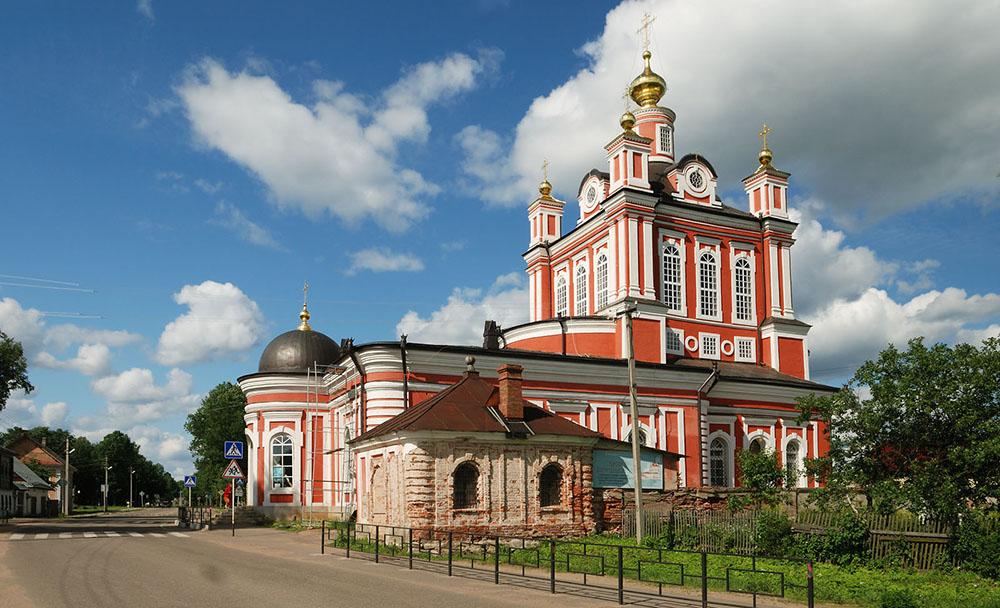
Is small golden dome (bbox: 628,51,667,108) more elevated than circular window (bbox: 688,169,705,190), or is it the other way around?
small golden dome (bbox: 628,51,667,108)

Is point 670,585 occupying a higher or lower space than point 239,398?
lower

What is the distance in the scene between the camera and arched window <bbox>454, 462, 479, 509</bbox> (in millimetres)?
25156

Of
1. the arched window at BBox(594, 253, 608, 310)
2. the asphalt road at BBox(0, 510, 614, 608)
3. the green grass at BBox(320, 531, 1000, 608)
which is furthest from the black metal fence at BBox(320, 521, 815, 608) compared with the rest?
the arched window at BBox(594, 253, 608, 310)

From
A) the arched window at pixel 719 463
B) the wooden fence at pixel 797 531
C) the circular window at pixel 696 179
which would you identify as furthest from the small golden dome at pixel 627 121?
the wooden fence at pixel 797 531

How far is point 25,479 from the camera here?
3083 inches

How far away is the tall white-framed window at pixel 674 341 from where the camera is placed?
4416 centimetres

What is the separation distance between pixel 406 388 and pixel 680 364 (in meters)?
14.1

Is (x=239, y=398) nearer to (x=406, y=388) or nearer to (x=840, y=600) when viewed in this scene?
(x=406, y=388)

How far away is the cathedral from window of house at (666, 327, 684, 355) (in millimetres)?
72

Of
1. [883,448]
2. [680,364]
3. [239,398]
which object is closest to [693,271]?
[680,364]

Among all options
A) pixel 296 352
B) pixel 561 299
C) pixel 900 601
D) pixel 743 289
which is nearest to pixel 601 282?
pixel 561 299

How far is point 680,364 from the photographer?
41750 millimetres

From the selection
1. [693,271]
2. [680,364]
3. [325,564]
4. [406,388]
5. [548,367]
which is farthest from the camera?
[693,271]

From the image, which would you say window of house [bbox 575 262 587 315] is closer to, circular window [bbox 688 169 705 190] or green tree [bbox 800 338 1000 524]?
circular window [bbox 688 169 705 190]
